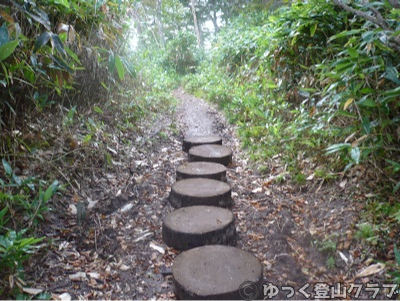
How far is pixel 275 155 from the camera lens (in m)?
3.73

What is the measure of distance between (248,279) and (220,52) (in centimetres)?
812

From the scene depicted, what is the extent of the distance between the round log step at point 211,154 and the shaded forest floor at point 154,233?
13.0 inches

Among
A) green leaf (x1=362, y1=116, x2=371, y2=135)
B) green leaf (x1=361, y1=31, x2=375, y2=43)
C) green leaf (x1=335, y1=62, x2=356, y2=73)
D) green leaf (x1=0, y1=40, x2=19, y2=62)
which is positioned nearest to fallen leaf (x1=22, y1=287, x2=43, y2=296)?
green leaf (x1=0, y1=40, x2=19, y2=62)

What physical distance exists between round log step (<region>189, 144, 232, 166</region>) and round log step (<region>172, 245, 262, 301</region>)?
70.5 inches

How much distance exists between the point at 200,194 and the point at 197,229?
1.81 feet

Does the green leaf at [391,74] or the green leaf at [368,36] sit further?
the green leaf at [368,36]

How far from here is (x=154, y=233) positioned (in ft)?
8.98

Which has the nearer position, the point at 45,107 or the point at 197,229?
the point at 197,229

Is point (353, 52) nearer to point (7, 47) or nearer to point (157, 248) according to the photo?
point (157, 248)

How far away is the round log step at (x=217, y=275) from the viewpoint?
188 centimetres

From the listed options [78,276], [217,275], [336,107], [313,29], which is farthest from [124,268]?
[313,29]

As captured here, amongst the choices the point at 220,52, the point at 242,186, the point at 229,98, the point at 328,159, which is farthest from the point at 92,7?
the point at 220,52

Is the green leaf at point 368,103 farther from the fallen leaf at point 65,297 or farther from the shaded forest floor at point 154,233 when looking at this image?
the fallen leaf at point 65,297

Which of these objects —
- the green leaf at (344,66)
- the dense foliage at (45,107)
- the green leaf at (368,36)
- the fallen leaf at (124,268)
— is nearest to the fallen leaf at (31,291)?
the dense foliage at (45,107)
